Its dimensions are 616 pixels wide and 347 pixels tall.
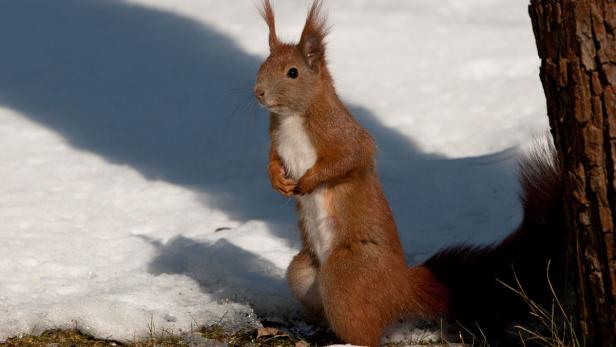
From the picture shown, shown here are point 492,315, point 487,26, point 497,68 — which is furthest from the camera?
point 487,26

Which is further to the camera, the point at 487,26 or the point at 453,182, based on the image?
the point at 487,26

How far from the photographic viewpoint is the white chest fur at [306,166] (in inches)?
145

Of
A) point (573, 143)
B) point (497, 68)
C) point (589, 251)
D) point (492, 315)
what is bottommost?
point (492, 315)

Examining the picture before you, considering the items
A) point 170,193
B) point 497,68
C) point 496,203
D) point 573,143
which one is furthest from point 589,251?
point 497,68

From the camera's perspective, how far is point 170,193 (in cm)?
545

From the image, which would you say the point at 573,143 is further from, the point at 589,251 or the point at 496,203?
the point at 496,203

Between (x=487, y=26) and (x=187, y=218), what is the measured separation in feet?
10.3

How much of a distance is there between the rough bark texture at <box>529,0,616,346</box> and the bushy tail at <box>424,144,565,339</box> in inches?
15.8

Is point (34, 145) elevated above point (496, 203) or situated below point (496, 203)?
above

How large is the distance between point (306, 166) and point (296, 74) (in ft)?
1.13

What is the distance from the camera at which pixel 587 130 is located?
2984 millimetres

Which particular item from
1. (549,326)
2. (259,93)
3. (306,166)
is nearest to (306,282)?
(306,166)

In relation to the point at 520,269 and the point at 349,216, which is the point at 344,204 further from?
the point at 520,269

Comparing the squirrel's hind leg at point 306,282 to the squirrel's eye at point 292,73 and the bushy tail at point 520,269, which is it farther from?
the squirrel's eye at point 292,73
